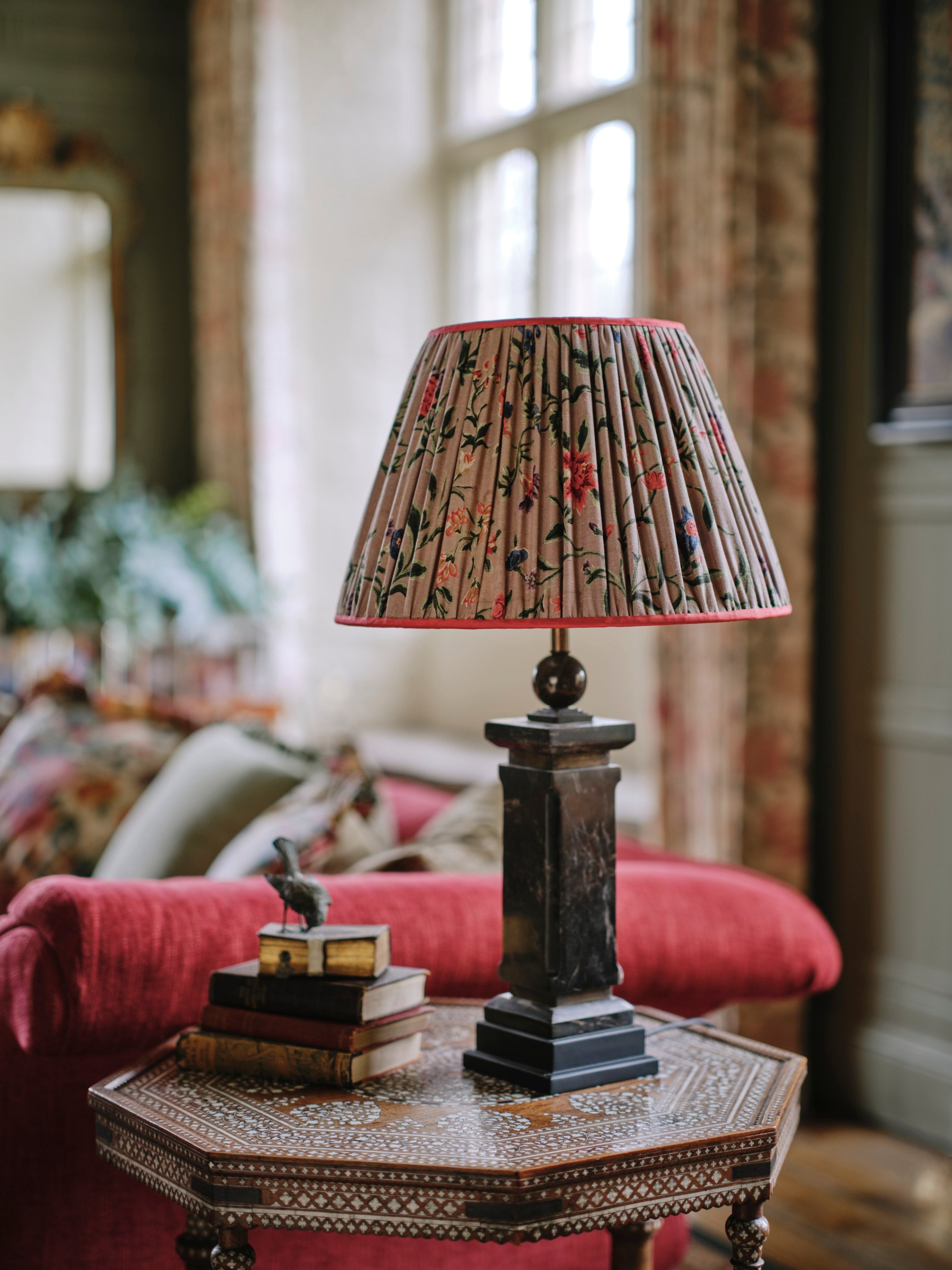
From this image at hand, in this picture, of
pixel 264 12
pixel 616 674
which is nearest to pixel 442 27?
pixel 264 12

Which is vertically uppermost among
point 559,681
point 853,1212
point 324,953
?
point 559,681

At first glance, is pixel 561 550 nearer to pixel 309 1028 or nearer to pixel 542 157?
→ pixel 309 1028

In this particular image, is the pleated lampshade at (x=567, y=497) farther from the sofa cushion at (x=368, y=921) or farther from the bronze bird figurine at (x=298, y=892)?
the sofa cushion at (x=368, y=921)

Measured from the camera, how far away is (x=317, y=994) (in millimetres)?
1363

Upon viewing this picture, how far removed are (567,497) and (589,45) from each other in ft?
11.2

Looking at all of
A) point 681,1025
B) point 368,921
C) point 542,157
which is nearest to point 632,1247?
point 681,1025

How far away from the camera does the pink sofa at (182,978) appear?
1.44 m

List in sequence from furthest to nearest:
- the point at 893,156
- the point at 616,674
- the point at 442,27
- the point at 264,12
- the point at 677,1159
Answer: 1. the point at 442,27
2. the point at 264,12
3. the point at 616,674
4. the point at 893,156
5. the point at 677,1159

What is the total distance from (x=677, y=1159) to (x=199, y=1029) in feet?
1.61

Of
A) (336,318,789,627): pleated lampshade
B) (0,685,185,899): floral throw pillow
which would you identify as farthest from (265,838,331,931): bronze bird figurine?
(0,685,185,899): floral throw pillow

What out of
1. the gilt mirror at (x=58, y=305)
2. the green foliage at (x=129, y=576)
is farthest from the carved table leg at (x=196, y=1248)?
the gilt mirror at (x=58, y=305)

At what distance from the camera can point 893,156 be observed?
9.47ft

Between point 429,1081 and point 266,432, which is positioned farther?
point 266,432

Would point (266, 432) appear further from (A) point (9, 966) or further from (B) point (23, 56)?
(A) point (9, 966)
